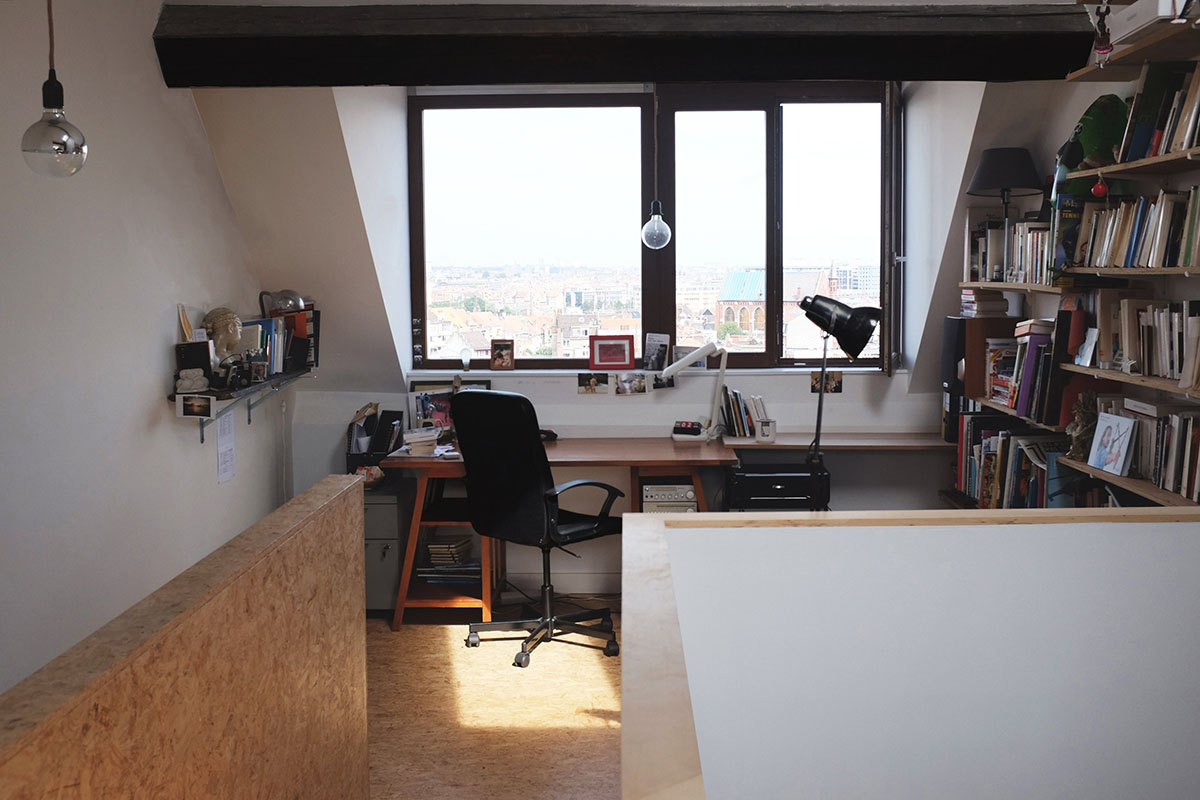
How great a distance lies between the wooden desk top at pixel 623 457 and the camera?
13.7 ft

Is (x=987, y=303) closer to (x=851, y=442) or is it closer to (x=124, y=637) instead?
(x=851, y=442)

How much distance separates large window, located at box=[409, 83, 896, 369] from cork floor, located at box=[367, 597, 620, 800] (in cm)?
150

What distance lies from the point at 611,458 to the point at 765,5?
1.87m

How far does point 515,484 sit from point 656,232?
134 centimetres

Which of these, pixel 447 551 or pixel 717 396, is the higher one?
pixel 717 396

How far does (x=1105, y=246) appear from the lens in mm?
3127

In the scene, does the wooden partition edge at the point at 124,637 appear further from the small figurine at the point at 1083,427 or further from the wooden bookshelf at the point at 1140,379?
the small figurine at the point at 1083,427

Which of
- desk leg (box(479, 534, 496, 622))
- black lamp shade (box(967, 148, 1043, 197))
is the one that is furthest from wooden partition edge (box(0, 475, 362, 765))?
black lamp shade (box(967, 148, 1043, 197))

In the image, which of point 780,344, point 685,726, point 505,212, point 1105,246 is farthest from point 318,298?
point 685,726

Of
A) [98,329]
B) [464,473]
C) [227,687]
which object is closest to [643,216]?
[464,473]

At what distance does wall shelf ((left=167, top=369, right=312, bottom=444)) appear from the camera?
3583 millimetres

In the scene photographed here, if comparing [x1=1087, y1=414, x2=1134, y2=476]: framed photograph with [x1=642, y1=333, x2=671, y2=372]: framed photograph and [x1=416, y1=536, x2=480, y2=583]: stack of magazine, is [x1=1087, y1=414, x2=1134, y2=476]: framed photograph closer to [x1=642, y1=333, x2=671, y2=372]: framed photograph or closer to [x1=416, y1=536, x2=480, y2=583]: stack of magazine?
[x1=642, y1=333, x2=671, y2=372]: framed photograph

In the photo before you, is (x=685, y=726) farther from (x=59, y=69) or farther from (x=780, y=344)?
(x=780, y=344)

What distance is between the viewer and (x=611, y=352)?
484 centimetres
